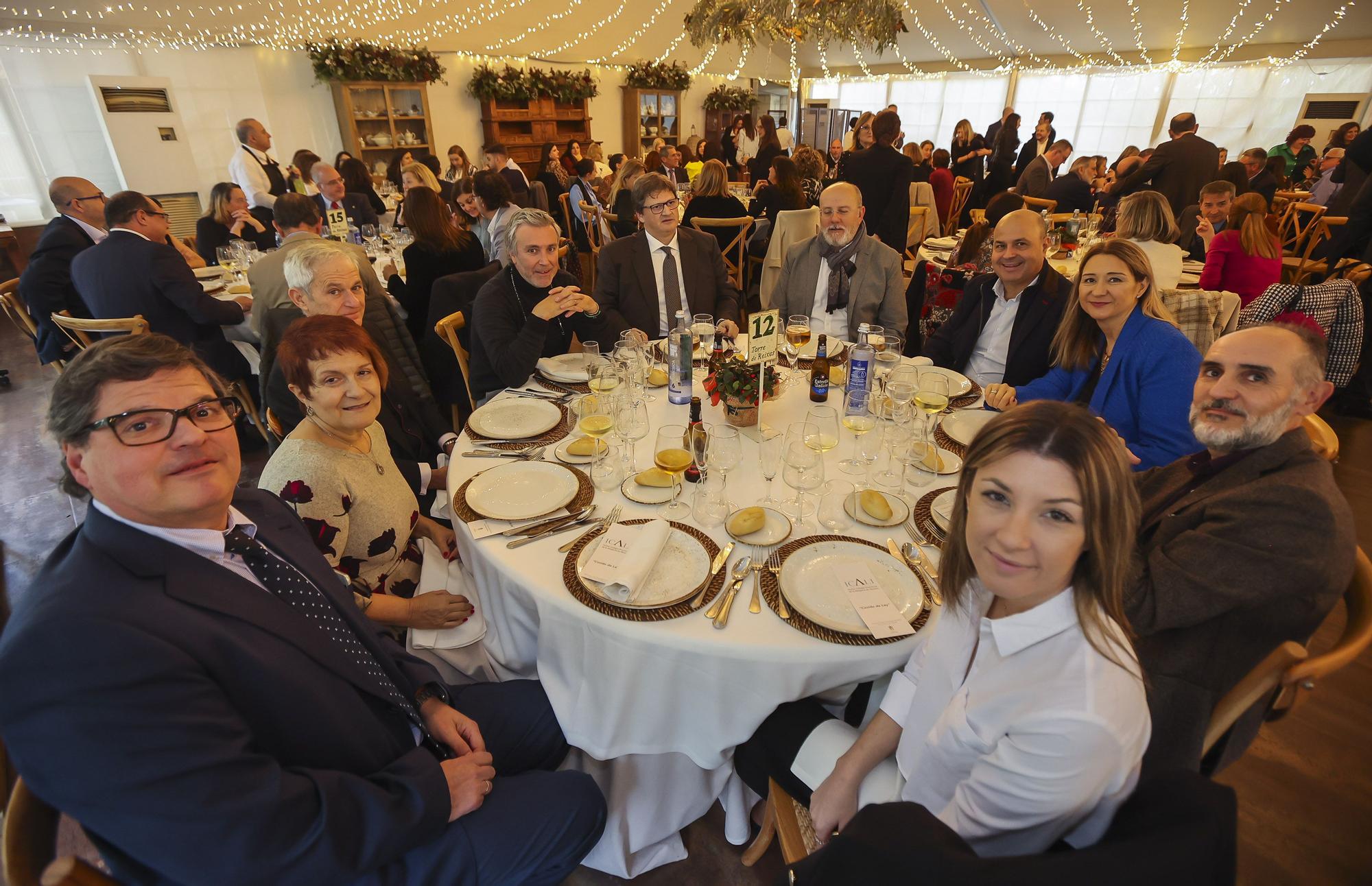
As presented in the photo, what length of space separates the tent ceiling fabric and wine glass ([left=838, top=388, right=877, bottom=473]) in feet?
28.3

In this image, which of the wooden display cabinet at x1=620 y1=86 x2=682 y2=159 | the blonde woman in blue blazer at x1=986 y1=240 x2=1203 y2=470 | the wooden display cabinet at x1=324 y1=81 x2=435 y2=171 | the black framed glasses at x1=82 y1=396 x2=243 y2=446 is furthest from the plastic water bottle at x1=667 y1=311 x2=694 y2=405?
the wooden display cabinet at x1=620 y1=86 x2=682 y2=159

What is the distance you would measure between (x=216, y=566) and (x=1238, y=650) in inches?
76.3

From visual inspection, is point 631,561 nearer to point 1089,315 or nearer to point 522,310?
point 522,310

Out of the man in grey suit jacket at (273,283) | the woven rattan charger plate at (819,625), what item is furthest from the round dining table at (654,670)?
the man in grey suit jacket at (273,283)

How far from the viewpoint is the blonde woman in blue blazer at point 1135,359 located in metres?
2.06

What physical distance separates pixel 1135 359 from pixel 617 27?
465 inches

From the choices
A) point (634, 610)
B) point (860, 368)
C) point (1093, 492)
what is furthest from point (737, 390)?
point (1093, 492)

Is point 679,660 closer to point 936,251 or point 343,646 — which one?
point 343,646

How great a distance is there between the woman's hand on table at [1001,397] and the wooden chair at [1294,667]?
3.62 feet

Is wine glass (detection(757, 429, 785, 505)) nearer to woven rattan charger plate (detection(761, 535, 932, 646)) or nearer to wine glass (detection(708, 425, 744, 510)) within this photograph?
wine glass (detection(708, 425, 744, 510))

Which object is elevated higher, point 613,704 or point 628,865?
point 613,704

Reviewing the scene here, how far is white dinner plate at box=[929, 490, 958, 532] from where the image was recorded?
1.57m

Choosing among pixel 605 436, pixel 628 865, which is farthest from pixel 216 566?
pixel 628 865

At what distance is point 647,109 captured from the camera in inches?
486
